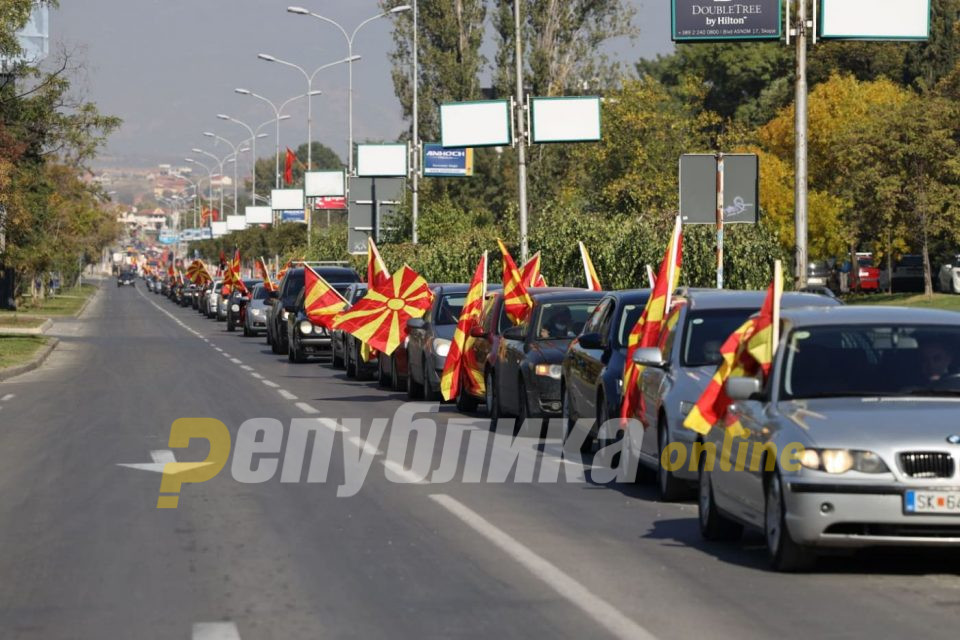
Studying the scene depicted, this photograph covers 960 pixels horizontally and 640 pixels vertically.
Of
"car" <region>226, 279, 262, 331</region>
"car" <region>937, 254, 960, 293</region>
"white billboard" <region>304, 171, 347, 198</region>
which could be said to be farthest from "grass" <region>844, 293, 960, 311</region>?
"white billboard" <region>304, 171, 347, 198</region>

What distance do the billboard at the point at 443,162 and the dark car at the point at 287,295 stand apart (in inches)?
1048

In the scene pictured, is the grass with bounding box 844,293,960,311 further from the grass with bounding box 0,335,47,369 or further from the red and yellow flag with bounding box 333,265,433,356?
the red and yellow flag with bounding box 333,265,433,356

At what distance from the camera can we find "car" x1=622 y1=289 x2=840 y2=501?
12867mm

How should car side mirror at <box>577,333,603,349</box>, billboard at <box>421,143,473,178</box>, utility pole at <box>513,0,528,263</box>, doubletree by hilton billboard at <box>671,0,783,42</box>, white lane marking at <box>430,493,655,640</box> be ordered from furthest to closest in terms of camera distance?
billboard at <box>421,143,473,178</box>
utility pole at <box>513,0,528,263</box>
doubletree by hilton billboard at <box>671,0,783,42</box>
car side mirror at <box>577,333,603,349</box>
white lane marking at <box>430,493,655,640</box>

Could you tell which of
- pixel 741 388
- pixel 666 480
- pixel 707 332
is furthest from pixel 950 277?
pixel 741 388

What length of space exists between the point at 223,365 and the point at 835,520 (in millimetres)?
27515

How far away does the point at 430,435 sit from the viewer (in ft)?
62.9

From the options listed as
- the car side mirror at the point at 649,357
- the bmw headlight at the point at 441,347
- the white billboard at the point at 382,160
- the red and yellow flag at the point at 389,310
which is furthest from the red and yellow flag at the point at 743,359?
the white billboard at the point at 382,160

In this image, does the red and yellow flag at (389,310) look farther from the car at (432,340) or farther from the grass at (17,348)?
the grass at (17,348)

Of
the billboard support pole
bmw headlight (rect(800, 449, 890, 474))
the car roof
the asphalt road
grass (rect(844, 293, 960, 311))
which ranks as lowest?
grass (rect(844, 293, 960, 311))

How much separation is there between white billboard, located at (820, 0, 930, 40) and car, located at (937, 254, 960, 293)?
4708cm

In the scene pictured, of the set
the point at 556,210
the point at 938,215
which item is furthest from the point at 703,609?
the point at 938,215

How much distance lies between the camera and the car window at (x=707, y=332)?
1356 centimetres

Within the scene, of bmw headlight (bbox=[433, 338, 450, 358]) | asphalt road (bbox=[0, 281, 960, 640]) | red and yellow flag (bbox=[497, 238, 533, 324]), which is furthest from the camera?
bmw headlight (bbox=[433, 338, 450, 358])
